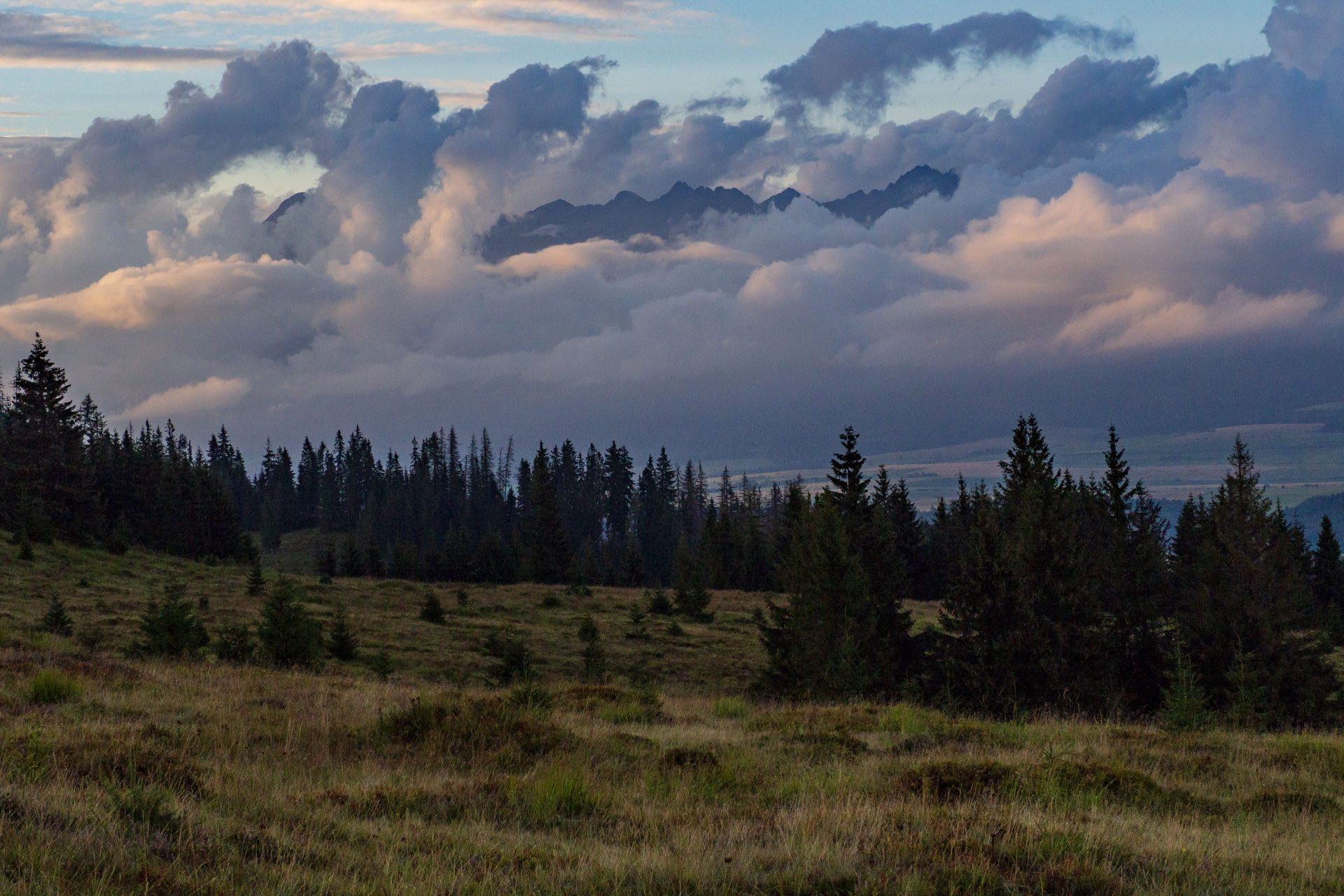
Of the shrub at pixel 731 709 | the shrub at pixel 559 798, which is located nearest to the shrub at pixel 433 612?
the shrub at pixel 731 709

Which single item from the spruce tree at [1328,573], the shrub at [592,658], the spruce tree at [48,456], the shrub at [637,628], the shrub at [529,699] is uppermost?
the spruce tree at [48,456]

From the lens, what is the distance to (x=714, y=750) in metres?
10.6

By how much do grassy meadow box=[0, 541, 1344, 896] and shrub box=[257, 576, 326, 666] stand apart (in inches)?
268

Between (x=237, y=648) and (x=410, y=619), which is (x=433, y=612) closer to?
(x=410, y=619)

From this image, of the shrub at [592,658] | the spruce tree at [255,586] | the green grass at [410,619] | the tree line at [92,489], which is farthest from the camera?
the tree line at [92,489]

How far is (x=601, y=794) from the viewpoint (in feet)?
26.2

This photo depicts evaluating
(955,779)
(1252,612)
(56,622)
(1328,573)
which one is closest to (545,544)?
(1252,612)

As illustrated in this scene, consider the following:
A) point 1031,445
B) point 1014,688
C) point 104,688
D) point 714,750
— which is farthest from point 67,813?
point 1031,445

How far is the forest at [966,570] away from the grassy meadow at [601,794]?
288 inches

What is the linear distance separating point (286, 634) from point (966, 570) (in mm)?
25749

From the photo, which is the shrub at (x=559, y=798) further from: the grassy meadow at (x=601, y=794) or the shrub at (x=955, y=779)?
the shrub at (x=955, y=779)

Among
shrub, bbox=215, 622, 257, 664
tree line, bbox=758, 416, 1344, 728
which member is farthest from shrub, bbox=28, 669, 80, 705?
tree line, bbox=758, 416, 1344, 728

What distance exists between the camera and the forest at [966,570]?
3591 centimetres

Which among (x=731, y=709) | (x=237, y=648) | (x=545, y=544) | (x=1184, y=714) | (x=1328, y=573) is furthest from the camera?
(x=545, y=544)
